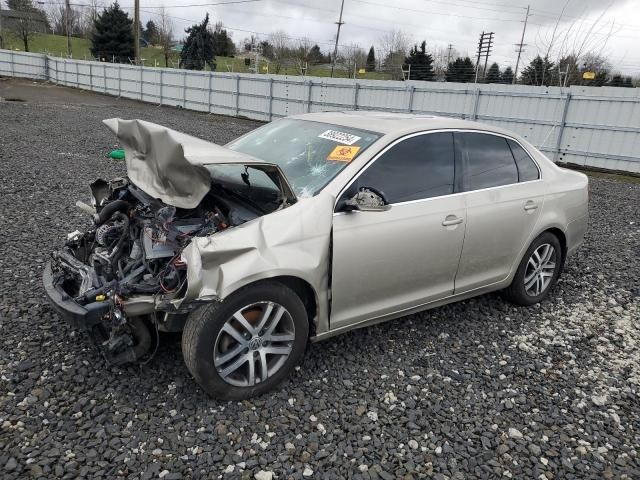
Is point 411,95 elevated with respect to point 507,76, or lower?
lower

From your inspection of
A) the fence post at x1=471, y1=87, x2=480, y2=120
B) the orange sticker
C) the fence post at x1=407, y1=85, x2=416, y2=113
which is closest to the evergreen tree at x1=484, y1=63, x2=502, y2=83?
the fence post at x1=407, y1=85, x2=416, y2=113

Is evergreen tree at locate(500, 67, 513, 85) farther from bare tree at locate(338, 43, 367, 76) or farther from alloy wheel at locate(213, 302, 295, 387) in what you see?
alloy wheel at locate(213, 302, 295, 387)

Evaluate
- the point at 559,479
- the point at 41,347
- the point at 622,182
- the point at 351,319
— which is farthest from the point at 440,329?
the point at 622,182

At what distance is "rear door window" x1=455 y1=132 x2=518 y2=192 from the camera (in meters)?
3.87

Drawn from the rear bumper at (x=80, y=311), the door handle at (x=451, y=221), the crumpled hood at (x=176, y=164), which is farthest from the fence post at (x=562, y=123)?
the rear bumper at (x=80, y=311)

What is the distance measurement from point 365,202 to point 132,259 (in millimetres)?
1528

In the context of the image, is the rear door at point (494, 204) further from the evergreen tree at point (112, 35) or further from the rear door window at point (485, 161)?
the evergreen tree at point (112, 35)

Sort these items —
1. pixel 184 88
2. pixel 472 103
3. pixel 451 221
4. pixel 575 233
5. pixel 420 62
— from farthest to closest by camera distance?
pixel 420 62 < pixel 184 88 < pixel 472 103 < pixel 575 233 < pixel 451 221

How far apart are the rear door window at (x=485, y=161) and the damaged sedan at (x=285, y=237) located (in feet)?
0.04

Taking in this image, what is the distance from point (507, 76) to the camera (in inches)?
2019

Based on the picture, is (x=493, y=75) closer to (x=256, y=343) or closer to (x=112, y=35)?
(x=112, y=35)

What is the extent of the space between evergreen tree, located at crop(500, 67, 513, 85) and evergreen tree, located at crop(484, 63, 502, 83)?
403 mm

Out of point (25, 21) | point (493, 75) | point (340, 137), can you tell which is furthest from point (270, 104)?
point (25, 21)

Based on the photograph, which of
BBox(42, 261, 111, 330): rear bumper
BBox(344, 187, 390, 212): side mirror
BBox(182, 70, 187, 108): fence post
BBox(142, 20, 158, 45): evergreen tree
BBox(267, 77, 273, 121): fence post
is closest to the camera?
BBox(42, 261, 111, 330): rear bumper
